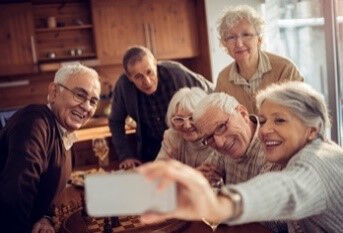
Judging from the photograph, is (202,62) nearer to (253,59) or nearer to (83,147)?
(83,147)

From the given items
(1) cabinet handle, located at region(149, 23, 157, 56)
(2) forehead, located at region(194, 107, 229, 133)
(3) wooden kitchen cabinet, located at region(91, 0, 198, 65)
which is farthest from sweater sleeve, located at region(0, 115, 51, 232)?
(1) cabinet handle, located at region(149, 23, 157, 56)

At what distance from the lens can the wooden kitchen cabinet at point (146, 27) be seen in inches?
176

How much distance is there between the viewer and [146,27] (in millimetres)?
4586

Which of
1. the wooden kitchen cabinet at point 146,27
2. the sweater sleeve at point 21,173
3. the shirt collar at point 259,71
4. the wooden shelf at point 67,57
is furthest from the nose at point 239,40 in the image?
the wooden shelf at point 67,57

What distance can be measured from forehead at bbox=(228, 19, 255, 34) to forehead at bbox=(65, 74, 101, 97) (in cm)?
80

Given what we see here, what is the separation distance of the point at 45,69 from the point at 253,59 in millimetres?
2442

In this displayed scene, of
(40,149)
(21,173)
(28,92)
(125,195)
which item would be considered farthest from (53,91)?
(28,92)

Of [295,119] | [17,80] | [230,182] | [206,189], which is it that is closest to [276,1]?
[17,80]

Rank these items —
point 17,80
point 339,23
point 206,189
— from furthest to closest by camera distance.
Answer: point 17,80 → point 339,23 → point 206,189

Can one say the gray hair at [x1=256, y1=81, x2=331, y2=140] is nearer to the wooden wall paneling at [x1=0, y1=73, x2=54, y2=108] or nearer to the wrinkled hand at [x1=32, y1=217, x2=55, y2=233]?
the wrinkled hand at [x1=32, y1=217, x2=55, y2=233]

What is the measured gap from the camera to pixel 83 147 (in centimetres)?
426

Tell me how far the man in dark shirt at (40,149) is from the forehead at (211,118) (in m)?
0.55

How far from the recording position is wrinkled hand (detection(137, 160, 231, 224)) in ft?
2.30

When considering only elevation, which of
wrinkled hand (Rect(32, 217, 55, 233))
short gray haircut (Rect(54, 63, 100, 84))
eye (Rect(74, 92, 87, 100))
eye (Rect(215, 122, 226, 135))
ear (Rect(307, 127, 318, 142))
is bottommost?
wrinkled hand (Rect(32, 217, 55, 233))
